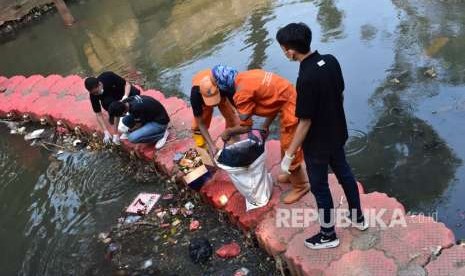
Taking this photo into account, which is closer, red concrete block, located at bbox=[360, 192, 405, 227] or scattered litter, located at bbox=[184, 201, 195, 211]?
red concrete block, located at bbox=[360, 192, 405, 227]

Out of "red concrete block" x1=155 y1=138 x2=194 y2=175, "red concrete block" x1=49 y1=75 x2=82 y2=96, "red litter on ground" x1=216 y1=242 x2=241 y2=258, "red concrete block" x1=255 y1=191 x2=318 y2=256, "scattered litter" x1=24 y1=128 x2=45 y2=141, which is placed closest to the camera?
"red concrete block" x1=255 y1=191 x2=318 y2=256

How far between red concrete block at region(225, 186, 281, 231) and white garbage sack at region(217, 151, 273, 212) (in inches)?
1.8

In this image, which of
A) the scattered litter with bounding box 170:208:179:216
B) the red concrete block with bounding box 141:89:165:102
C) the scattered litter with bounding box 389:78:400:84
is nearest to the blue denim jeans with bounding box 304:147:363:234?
the scattered litter with bounding box 170:208:179:216

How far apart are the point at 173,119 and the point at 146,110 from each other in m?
0.66

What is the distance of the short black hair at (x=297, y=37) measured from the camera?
2.64 meters

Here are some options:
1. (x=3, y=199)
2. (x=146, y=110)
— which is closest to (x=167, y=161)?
(x=146, y=110)

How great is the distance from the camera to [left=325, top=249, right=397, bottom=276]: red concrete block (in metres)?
3.14

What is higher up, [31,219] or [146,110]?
[146,110]

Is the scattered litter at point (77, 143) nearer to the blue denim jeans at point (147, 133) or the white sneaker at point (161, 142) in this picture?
the blue denim jeans at point (147, 133)

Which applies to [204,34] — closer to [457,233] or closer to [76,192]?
[76,192]

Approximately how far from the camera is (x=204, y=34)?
9055mm

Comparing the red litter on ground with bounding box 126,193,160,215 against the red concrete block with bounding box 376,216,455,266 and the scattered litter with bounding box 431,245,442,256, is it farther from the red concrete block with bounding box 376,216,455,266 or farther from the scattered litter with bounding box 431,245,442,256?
the scattered litter with bounding box 431,245,442,256

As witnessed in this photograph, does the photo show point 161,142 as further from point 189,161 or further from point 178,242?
point 178,242

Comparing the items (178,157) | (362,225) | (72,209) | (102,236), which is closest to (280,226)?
(362,225)
